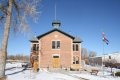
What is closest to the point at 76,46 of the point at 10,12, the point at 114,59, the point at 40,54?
the point at 40,54

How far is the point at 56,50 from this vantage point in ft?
139

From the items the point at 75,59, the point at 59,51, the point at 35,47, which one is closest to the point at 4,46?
the point at 35,47

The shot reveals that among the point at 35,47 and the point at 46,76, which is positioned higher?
the point at 35,47

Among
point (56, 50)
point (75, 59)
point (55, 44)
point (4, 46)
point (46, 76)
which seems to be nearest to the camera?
point (4, 46)

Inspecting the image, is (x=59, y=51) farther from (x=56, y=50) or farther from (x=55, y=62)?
(x=55, y=62)

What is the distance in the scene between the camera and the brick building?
137ft

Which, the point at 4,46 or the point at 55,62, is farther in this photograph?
the point at 55,62

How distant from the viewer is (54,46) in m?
42.6

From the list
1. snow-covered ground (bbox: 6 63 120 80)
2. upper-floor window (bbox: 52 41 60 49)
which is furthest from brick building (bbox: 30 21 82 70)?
snow-covered ground (bbox: 6 63 120 80)

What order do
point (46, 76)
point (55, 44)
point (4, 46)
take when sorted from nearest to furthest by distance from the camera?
point (4, 46) → point (46, 76) → point (55, 44)

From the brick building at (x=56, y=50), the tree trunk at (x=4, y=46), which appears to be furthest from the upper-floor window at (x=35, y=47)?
the tree trunk at (x=4, y=46)

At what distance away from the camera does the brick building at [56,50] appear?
41906 mm

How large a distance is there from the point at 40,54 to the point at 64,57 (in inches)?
196

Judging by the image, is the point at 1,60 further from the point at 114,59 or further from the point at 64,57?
the point at 114,59
